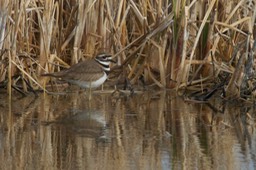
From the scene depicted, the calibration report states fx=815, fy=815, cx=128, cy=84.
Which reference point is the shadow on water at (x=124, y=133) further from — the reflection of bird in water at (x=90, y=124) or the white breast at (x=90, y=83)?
the white breast at (x=90, y=83)

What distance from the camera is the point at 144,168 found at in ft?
18.5

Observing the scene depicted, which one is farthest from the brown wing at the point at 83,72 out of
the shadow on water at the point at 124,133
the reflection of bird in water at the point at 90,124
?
the reflection of bird in water at the point at 90,124

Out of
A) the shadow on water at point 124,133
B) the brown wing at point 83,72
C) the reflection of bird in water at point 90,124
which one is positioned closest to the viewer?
the shadow on water at point 124,133

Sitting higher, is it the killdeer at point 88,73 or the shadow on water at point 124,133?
the killdeer at point 88,73

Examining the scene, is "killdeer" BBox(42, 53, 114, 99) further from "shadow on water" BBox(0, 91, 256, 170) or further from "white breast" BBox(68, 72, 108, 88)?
"shadow on water" BBox(0, 91, 256, 170)

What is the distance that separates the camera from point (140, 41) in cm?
942

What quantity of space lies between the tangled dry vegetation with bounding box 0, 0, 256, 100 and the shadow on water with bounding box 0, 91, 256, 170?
1.01 ft

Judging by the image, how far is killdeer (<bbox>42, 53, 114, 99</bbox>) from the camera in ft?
29.1

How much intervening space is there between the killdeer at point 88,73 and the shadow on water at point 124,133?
172 mm

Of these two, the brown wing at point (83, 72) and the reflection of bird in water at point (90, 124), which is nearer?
the reflection of bird in water at point (90, 124)

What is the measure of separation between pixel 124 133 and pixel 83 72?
210cm

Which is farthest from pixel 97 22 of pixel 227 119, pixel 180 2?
pixel 227 119

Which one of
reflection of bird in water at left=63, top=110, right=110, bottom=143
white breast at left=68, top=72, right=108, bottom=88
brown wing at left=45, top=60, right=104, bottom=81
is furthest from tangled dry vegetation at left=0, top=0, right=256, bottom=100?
reflection of bird in water at left=63, top=110, right=110, bottom=143

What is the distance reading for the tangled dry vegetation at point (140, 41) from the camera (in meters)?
8.55
